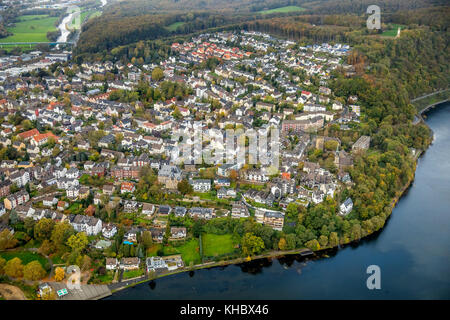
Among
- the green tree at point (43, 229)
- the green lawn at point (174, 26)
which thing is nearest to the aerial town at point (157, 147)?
the green tree at point (43, 229)

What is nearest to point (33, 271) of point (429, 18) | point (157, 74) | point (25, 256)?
point (25, 256)

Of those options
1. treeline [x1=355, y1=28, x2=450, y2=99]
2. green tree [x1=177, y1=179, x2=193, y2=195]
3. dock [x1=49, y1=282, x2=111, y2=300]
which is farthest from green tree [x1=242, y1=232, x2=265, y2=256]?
treeline [x1=355, y1=28, x2=450, y2=99]

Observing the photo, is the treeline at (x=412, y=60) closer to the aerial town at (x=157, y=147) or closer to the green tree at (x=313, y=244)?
the aerial town at (x=157, y=147)

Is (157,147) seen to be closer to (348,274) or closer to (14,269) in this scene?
(14,269)

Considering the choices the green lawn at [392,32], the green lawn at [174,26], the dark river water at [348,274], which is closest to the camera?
the dark river water at [348,274]

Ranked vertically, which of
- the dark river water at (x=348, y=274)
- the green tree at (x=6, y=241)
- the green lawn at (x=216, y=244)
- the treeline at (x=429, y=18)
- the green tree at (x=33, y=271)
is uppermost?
the treeline at (x=429, y=18)
